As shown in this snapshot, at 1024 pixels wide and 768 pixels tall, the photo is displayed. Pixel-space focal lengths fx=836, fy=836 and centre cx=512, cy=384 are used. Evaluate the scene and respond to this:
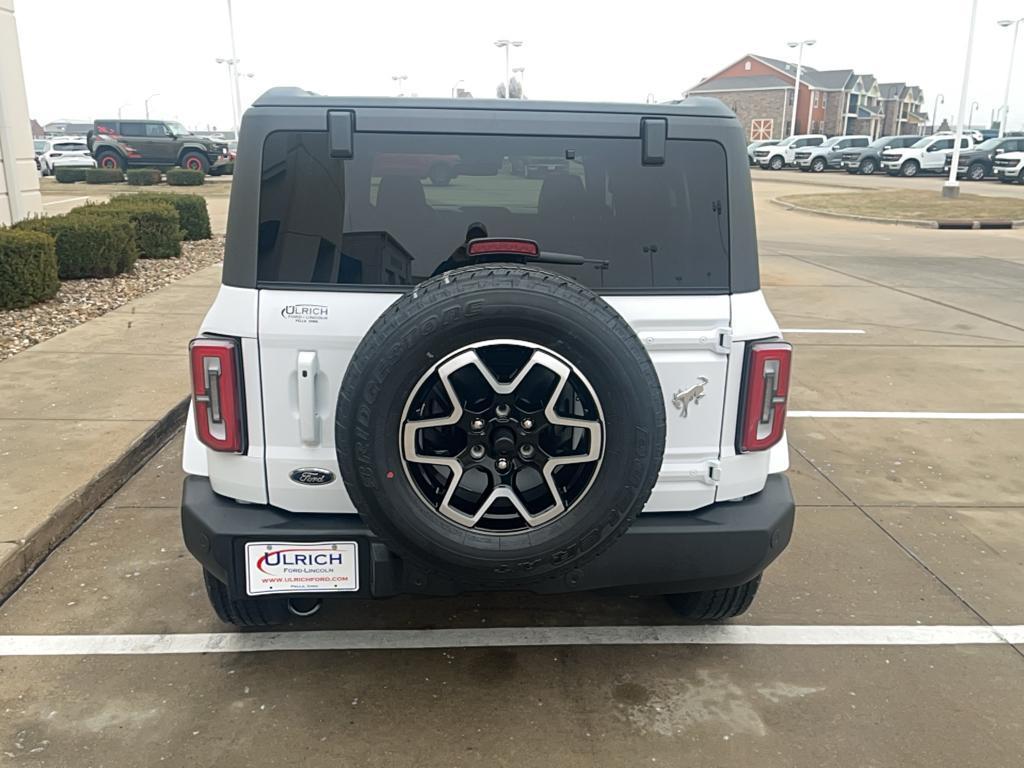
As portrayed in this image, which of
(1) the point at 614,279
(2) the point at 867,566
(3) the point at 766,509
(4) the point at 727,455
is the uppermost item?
(1) the point at 614,279

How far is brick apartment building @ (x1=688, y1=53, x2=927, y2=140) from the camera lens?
75.6m

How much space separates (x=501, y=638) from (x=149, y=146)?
33.8 metres

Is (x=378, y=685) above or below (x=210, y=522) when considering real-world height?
below

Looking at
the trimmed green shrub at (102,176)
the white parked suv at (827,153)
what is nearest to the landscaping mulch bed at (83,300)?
the trimmed green shrub at (102,176)

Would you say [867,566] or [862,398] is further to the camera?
[862,398]

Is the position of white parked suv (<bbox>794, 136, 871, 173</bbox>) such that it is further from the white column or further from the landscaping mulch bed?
the white column

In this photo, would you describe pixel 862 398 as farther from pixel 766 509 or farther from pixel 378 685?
pixel 378 685

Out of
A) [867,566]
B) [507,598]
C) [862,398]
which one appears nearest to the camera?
[507,598]

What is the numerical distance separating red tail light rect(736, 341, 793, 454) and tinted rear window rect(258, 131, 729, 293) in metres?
0.28

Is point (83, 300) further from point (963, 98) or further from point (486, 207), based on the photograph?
point (963, 98)

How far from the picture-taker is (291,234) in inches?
105

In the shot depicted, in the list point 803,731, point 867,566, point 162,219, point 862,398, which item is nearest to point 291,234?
point 803,731

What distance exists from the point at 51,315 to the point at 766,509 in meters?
7.84

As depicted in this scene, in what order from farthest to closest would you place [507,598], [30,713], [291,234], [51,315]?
[51,315], [507,598], [30,713], [291,234]
